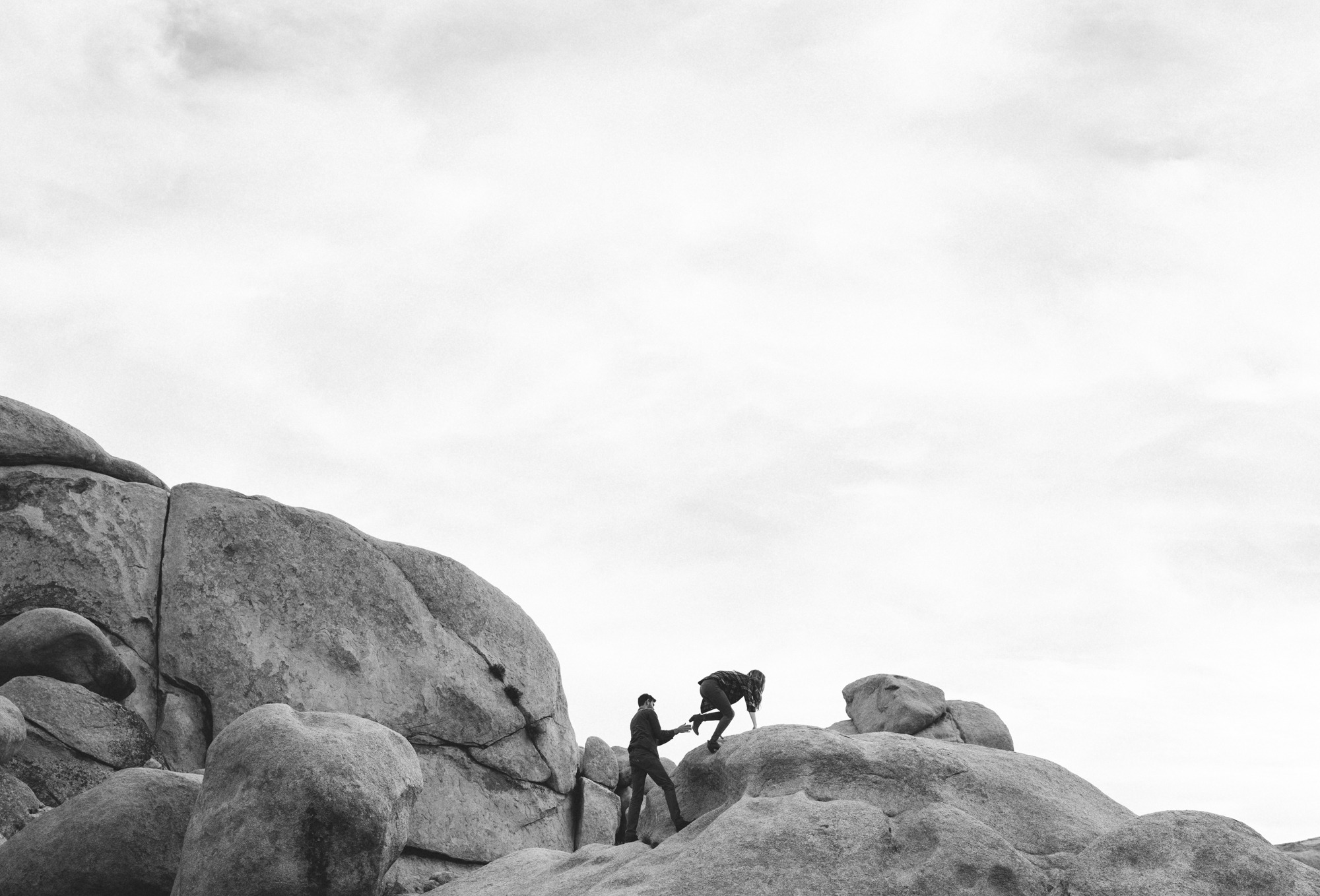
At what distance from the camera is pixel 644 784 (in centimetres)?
1748

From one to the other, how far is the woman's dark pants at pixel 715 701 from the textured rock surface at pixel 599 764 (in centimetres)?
1420

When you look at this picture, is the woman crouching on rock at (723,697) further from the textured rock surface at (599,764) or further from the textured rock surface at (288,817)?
the textured rock surface at (599,764)

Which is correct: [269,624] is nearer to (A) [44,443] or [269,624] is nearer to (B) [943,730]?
(A) [44,443]

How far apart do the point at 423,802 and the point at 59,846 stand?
33.3ft

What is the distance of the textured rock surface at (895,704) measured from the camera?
3903cm

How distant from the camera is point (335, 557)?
27312 mm

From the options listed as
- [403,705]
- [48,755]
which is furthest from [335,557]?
[48,755]

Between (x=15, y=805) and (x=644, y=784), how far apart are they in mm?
9378

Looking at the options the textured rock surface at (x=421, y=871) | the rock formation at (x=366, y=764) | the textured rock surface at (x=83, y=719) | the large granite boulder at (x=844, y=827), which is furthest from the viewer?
the textured rock surface at (x=421, y=871)

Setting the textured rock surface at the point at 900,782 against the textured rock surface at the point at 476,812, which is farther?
the textured rock surface at the point at 476,812

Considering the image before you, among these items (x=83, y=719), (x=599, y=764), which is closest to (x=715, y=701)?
(x=83, y=719)

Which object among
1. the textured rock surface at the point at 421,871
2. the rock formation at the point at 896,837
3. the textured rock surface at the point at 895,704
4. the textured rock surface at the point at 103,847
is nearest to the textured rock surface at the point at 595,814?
the textured rock surface at the point at 421,871

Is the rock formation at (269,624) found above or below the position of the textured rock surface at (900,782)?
above

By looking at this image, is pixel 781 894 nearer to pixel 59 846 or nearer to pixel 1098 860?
pixel 1098 860
